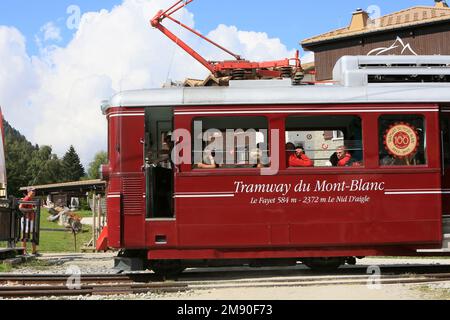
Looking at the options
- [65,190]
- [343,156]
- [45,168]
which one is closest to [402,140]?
[343,156]

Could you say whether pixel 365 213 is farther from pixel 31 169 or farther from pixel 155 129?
pixel 31 169

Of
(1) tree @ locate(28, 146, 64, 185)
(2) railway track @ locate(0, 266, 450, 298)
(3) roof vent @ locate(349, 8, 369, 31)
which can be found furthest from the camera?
(1) tree @ locate(28, 146, 64, 185)

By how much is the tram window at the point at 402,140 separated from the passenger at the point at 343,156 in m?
0.48

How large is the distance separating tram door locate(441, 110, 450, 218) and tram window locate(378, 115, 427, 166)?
350 mm

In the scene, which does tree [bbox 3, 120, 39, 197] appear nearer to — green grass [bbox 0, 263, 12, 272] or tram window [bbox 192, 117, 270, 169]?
green grass [bbox 0, 263, 12, 272]

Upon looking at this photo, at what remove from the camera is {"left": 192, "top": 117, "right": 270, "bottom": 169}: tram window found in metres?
8.77

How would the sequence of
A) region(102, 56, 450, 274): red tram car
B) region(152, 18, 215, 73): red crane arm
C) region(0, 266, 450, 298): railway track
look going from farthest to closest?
region(152, 18, 215, 73): red crane arm < region(102, 56, 450, 274): red tram car < region(0, 266, 450, 298): railway track

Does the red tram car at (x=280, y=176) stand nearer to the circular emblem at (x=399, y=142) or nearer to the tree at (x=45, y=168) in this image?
the circular emblem at (x=399, y=142)

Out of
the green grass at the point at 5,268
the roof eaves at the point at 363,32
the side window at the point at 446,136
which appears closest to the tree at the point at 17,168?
the roof eaves at the point at 363,32

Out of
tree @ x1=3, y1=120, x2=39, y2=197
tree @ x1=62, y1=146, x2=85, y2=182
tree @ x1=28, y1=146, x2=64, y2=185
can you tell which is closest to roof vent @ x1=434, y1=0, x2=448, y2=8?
tree @ x1=3, y1=120, x2=39, y2=197

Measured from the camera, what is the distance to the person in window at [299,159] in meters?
8.76

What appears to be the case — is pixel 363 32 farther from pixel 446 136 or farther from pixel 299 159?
pixel 299 159

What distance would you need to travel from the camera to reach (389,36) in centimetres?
2823
